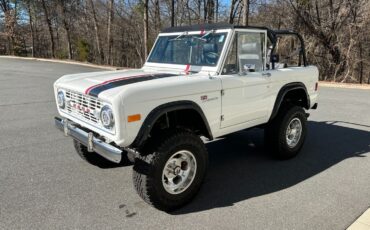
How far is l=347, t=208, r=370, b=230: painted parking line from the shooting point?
10.5 feet

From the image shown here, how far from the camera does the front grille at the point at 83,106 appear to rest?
11.1ft

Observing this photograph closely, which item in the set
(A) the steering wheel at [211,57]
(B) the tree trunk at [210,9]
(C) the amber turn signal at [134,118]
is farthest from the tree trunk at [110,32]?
(C) the amber turn signal at [134,118]

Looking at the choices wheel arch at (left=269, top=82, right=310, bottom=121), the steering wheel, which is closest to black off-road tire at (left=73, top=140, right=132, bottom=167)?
the steering wheel

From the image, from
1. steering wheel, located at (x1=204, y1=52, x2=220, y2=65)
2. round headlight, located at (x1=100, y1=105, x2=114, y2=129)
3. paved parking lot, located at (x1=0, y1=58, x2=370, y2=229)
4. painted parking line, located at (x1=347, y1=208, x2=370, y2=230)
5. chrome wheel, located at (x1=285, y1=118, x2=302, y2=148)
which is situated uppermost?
steering wheel, located at (x1=204, y1=52, x2=220, y2=65)

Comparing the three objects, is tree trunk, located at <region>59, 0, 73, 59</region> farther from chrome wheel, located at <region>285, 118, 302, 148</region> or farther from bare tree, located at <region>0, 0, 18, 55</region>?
chrome wheel, located at <region>285, 118, 302, 148</region>

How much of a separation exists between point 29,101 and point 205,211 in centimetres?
768

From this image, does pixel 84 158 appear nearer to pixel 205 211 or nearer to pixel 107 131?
pixel 107 131

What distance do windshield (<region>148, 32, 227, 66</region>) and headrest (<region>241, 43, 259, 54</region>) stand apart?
0.32m

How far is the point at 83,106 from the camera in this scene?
3.63 metres

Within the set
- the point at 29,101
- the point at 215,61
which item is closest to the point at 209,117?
the point at 215,61

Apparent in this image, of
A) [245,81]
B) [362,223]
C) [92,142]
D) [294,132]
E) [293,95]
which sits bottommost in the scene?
[362,223]

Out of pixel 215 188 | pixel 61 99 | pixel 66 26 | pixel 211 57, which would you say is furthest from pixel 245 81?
pixel 66 26

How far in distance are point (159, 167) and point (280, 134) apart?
225 cm

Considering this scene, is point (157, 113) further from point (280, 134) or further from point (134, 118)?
point (280, 134)
